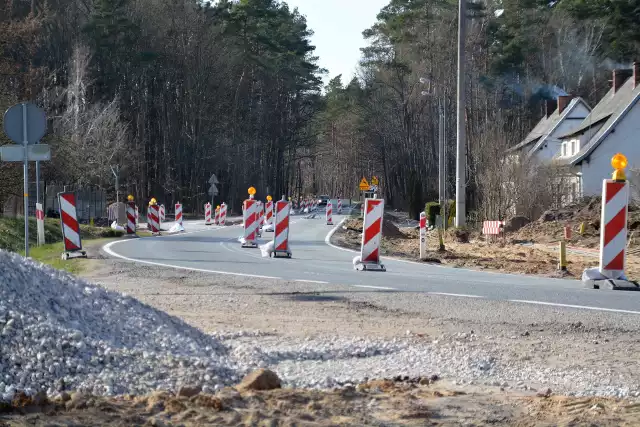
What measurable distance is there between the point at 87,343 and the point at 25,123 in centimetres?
865

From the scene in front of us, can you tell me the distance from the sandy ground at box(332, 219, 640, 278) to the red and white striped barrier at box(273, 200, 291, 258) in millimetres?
3297

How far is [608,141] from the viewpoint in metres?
46.2

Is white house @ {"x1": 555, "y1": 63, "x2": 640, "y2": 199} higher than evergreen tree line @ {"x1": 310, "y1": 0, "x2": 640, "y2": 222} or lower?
lower

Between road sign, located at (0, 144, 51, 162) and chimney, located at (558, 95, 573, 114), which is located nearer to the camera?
road sign, located at (0, 144, 51, 162)

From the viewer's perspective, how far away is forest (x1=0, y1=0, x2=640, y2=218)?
5553 cm

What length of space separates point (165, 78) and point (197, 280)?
55.6 m

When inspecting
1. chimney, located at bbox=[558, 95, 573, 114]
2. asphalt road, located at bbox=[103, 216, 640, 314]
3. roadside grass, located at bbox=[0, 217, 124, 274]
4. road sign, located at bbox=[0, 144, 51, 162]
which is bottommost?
asphalt road, located at bbox=[103, 216, 640, 314]

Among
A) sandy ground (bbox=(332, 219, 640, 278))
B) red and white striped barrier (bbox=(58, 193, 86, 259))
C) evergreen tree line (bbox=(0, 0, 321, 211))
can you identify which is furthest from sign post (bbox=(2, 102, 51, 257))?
evergreen tree line (bbox=(0, 0, 321, 211))

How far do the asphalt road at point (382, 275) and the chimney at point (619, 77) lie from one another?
1208 inches

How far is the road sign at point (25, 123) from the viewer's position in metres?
14.1

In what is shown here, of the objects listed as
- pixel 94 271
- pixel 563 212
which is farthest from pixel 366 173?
Answer: pixel 94 271

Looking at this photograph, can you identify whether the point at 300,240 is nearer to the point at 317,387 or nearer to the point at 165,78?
the point at 317,387

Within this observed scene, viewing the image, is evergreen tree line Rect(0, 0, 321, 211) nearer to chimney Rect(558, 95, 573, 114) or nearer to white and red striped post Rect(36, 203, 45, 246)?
white and red striped post Rect(36, 203, 45, 246)

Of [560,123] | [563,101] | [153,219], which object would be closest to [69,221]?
[153,219]
